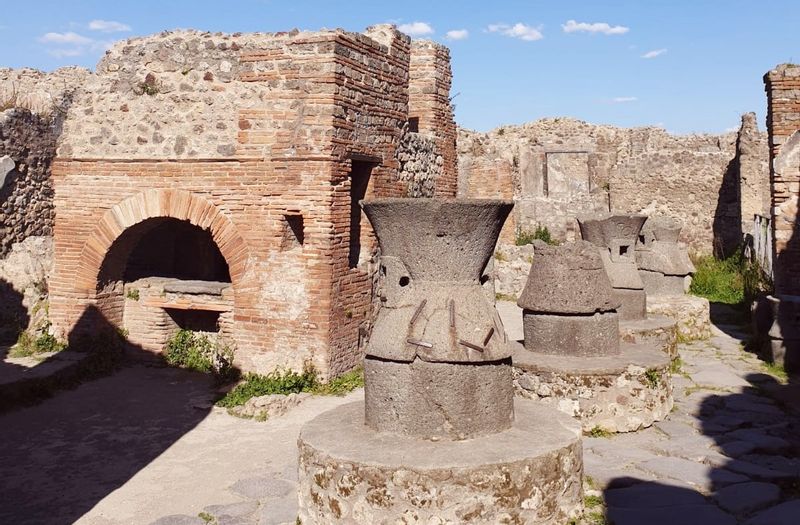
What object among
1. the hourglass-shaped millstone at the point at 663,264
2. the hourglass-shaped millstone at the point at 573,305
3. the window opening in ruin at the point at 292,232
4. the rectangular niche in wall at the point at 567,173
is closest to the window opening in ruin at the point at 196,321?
the window opening in ruin at the point at 292,232

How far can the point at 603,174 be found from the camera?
22.8 metres

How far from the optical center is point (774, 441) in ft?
20.6

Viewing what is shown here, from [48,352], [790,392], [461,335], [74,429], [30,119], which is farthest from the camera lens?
[30,119]

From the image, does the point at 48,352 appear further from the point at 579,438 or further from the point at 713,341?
the point at 713,341

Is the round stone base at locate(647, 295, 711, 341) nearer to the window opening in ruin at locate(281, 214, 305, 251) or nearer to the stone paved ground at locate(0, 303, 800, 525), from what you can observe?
the stone paved ground at locate(0, 303, 800, 525)

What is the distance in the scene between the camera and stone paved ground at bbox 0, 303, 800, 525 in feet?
16.4

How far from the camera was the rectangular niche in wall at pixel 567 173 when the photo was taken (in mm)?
22750

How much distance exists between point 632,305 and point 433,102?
437 cm

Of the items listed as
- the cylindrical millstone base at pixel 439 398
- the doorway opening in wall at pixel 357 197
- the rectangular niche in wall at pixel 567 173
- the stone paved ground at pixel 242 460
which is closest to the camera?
the cylindrical millstone base at pixel 439 398

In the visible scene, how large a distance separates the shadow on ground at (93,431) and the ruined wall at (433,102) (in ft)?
16.0

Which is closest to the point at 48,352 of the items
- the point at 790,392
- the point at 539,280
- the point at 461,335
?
the point at 539,280

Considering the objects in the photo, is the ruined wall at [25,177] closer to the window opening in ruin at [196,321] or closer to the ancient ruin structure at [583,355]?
the window opening in ruin at [196,321]

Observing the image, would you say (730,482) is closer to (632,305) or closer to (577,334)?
(577,334)

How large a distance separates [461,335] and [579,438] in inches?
A: 36.0
